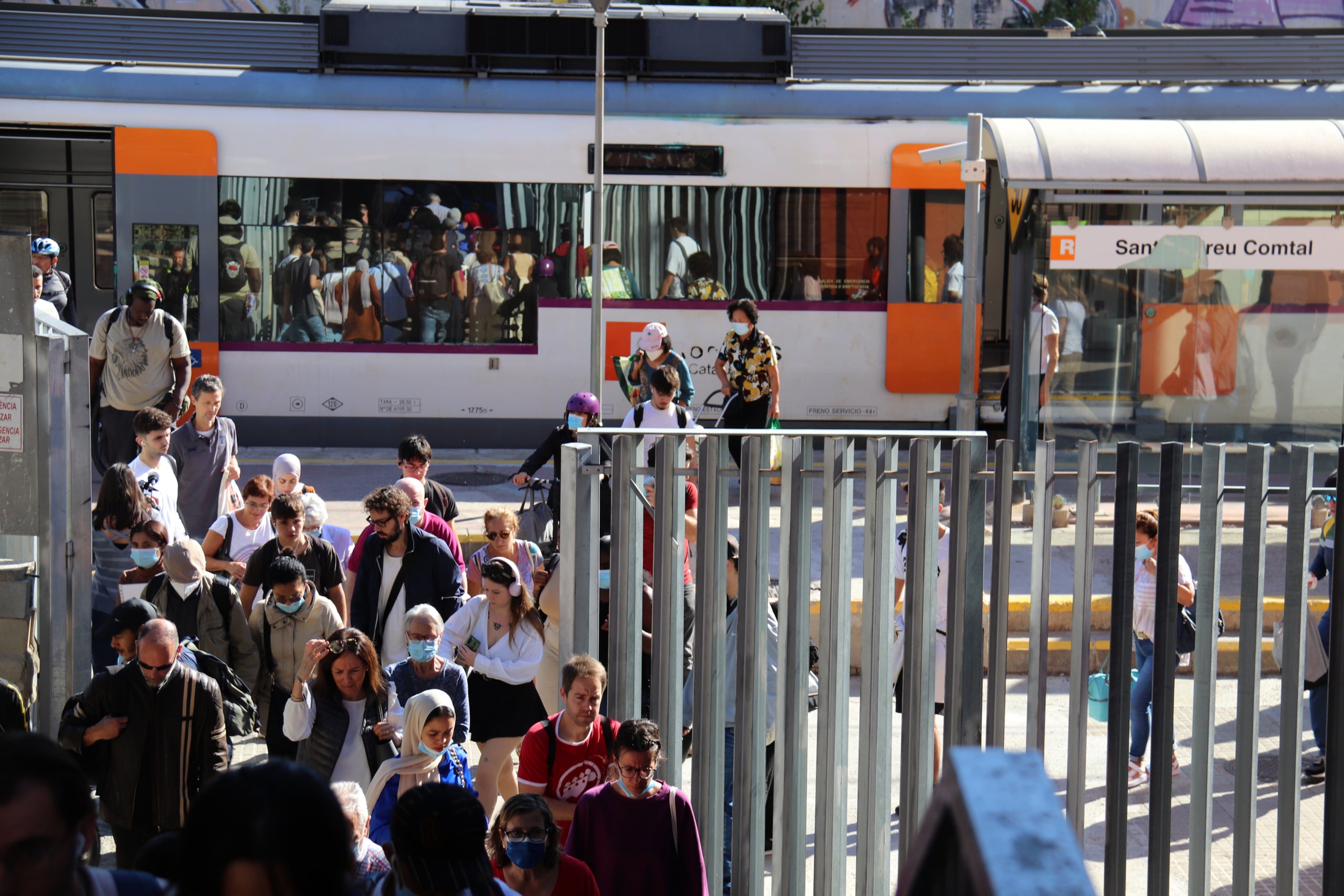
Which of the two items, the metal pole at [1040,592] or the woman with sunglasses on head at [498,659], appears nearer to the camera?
the metal pole at [1040,592]

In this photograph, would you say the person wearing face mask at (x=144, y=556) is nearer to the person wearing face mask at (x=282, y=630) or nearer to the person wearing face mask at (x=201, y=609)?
the person wearing face mask at (x=201, y=609)

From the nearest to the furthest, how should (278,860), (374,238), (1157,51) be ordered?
1. (278,860)
2. (374,238)
3. (1157,51)

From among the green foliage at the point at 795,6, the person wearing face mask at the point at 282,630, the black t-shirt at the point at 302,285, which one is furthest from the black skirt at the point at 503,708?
the green foliage at the point at 795,6

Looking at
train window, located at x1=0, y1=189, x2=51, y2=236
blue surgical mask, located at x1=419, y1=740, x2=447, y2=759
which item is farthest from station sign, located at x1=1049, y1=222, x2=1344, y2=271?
train window, located at x1=0, y1=189, x2=51, y2=236

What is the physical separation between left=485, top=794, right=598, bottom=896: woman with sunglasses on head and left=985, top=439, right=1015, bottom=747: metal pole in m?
1.52

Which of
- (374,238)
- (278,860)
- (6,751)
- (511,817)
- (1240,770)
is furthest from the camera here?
(374,238)

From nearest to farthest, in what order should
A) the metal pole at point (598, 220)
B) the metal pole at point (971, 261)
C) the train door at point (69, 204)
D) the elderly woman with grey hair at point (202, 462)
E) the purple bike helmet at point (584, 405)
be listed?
the elderly woman with grey hair at point (202, 462)
the purple bike helmet at point (584, 405)
the metal pole at point (971, 261)
the metal pole at point (598, 220)
the train door at point (69, 204)

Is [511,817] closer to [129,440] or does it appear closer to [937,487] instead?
[937,487]

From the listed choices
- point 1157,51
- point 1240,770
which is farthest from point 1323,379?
point 1240,770

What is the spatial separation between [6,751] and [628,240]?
10744mm

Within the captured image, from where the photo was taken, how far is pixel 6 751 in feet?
7.98

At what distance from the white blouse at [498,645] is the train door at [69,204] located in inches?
352

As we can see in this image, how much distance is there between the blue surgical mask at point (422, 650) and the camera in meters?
5.30

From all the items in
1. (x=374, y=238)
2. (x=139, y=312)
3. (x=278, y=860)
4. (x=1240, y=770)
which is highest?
(x=374, y=238)
